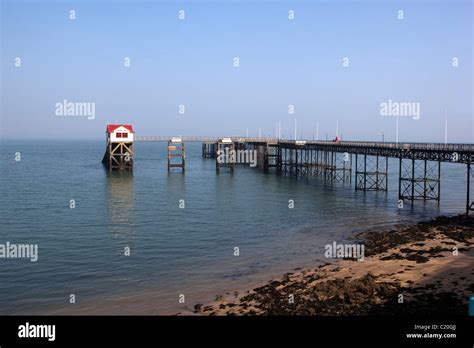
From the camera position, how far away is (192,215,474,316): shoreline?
14916mm

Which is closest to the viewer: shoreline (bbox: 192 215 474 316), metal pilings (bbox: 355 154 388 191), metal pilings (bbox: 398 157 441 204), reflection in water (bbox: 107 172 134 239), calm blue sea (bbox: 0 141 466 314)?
shoreline (bbox: 192 215 474 316)

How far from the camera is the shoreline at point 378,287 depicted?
14.9 metres

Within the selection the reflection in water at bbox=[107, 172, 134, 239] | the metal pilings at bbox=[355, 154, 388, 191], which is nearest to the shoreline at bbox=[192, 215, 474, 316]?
the reflection in water at bbox=[107, 172, 134, 239]

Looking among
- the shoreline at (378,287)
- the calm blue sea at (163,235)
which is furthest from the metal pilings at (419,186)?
the shoreline at (378,287)

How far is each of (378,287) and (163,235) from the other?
16372mm

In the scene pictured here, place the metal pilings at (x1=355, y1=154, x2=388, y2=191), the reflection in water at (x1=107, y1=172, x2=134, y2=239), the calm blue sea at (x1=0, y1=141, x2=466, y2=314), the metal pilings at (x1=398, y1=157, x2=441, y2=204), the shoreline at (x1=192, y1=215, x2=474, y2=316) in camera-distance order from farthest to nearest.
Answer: the metal pilings at (x1=355, y1=154, x2=388, y2=191) < the metal pilings at (x1=398, y1=157, x2=441, y2=204) < the reflection in water at (x1=107, y1=172, x2=134, y2=239) < the calm blue sea at (x1=0, y1=141, x2=466, y2=314) < the shoreline at (x1=192, y1=215, x2=474, y2=316)

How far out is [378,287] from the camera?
16672 millimetres

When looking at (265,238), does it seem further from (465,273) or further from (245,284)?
(465,273)

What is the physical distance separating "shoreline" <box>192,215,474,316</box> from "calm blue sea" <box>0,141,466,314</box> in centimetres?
160

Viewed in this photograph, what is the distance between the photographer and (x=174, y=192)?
51156 millimetres

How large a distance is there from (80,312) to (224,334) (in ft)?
28.4

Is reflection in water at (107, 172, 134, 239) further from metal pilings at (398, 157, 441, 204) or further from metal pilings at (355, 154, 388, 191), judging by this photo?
metal pilings at (355, 154, 388, 191)

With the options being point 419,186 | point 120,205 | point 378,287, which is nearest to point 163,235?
point 120,205

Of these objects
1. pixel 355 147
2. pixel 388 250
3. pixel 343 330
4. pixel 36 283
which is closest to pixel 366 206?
pixel 355 147
